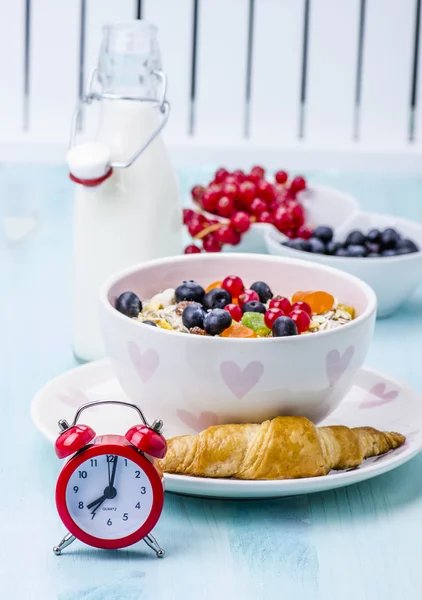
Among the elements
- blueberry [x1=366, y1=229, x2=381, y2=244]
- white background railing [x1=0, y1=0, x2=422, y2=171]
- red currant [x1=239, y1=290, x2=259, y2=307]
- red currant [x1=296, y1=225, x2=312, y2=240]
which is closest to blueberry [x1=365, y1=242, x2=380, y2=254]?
blueberry [x1=366, y1=229, x2=381, y2=244]

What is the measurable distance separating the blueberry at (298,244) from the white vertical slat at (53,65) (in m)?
1.19

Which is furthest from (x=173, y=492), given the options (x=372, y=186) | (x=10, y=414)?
(x=372, y=186)

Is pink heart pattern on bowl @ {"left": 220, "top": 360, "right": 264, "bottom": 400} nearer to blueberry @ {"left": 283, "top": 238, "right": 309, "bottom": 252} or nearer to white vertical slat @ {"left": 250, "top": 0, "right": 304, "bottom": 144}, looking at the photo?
blueberry @ {"left": 283, "top": 238, "right": 309, "bottom": 252}

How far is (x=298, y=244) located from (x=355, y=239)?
79 mm

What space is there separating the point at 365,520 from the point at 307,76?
191 cm

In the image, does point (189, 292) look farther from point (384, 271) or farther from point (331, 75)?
point (331, 75)

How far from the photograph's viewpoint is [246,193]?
1.57m

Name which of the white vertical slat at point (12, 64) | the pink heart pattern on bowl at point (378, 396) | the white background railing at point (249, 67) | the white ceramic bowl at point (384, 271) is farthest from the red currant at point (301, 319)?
the white vertical slat at point (12, 64)

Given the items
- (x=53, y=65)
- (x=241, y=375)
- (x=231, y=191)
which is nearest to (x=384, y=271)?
(x=231, y=191)

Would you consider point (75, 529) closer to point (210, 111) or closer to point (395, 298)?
point (395, 298)

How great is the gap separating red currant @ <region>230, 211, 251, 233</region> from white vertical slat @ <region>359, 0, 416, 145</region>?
1.17 meters

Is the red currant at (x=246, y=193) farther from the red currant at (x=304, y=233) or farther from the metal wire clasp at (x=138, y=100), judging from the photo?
the metal wire clasp at (x=138, y=100)

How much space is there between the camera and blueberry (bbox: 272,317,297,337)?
0.90m

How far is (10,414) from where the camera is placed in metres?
1.04
